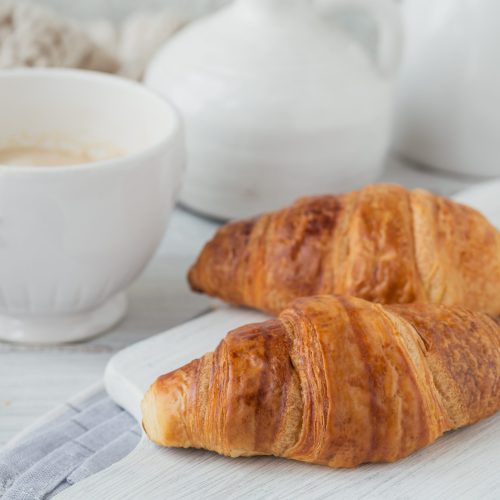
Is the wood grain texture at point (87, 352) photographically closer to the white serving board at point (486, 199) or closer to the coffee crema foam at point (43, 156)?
the coffee crema foam at point (43, 156)

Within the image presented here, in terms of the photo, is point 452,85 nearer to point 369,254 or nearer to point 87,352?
point 369,254

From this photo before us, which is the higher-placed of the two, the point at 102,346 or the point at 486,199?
the point at 486,199

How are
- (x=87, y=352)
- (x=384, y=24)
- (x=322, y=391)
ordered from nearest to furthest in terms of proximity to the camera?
(x=322, y=391)
(x=87, y=352)
(x=384, y=24)

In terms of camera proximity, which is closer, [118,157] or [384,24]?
[118,157]

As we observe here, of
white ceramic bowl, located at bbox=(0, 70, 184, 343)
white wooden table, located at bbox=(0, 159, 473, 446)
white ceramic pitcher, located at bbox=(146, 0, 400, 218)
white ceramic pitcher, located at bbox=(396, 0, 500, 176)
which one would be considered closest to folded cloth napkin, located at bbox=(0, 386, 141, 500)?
white wooden table, located at bbox=(0, 159, 473, 446)

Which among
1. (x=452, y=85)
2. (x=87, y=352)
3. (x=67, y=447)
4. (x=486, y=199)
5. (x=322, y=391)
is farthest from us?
(x=452, y=85)

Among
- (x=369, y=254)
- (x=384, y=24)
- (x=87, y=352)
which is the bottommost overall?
(x=87, y=352)

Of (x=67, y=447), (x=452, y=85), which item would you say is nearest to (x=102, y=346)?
(x=67, y=447)
